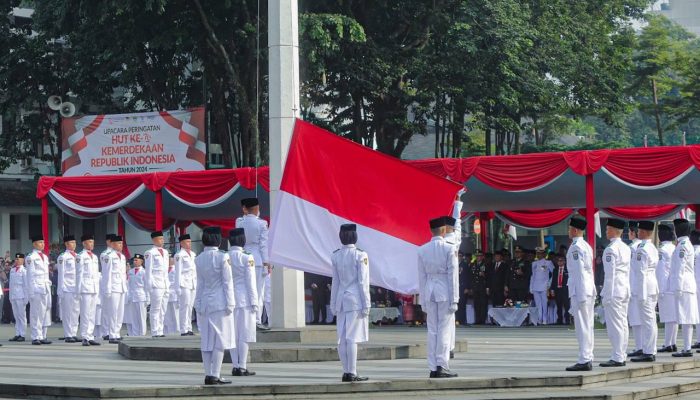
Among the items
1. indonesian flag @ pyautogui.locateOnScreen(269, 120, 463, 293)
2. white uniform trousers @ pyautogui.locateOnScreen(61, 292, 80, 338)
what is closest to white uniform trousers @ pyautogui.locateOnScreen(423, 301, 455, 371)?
indonesian flag @ pyautogui.locateOnScreen(269, 120, 463, 293)

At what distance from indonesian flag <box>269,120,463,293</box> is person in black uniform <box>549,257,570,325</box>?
1079 cm

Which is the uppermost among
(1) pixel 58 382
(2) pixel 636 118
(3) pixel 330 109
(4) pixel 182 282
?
(2) pixel 636 118

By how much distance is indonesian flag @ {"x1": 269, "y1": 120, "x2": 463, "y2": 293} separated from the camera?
16766 millimetres

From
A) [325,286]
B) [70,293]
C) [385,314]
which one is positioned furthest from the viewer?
[325,286]

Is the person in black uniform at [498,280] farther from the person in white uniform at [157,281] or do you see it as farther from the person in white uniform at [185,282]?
the person in white uniform at [157,281]

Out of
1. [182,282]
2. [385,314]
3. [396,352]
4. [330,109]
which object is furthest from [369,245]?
[330,109]

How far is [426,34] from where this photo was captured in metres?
33.1

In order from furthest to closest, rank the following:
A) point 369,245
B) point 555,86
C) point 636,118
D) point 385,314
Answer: point 636,118 < point 555,86 < point 385,314 < point 369,245

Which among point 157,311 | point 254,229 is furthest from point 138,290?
point 254,229

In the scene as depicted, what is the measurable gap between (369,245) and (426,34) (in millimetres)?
16933

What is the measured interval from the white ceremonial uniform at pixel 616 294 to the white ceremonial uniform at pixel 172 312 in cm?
1074

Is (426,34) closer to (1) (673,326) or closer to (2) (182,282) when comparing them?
(2) (182,282)

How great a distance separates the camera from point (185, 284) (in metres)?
23.6

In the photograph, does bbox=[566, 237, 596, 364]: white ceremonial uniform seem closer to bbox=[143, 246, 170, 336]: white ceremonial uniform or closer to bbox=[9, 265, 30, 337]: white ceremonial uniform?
bbox=[143, 246, 170, 336]: white ceremonial uniform
